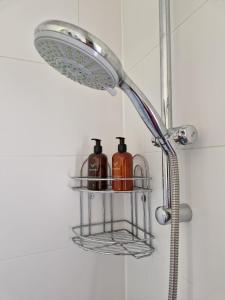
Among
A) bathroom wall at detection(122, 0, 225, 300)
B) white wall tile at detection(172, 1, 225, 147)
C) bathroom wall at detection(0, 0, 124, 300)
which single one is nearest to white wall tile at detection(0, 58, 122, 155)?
bathroom wall at detection(0, 0, 124, 300)

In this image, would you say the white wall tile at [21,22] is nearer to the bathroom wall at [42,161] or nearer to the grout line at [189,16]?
the bathroom wall at [42,161]

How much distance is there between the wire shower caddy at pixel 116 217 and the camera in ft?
2.33

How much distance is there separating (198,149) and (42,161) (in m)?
0.48

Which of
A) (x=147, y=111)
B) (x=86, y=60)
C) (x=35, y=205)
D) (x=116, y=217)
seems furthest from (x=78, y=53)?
(x=116, y=217)

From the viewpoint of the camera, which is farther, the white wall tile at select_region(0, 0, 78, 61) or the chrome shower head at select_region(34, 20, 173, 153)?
the white wall tile at select_region(0, 0, 78, 61)

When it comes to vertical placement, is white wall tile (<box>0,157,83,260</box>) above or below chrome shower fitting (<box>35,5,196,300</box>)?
below

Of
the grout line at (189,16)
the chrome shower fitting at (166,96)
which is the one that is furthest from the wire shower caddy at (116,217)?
the grout line at (189,16)

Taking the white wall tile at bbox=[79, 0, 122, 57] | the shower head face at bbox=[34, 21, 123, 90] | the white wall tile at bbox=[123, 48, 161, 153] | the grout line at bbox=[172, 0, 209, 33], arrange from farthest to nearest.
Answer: the white wall tile at bbox=[79, 0, 122, 57] < the white wall tile at bbox=[123, 48, 161, 153] < the grout line at bbox=[172, 0, 209, 33] < the shower head face at bbox=[34, 21, 123, 90]

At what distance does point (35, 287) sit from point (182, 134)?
2.11 ft

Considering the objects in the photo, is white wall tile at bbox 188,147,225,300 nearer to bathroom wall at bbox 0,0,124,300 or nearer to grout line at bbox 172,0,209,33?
→ grout line at bbox 172,0,209,33

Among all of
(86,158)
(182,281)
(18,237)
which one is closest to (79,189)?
(86,158)

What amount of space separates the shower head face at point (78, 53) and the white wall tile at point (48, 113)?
0.32 metres

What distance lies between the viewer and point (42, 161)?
746 mm

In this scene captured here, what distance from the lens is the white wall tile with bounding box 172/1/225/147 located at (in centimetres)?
44
